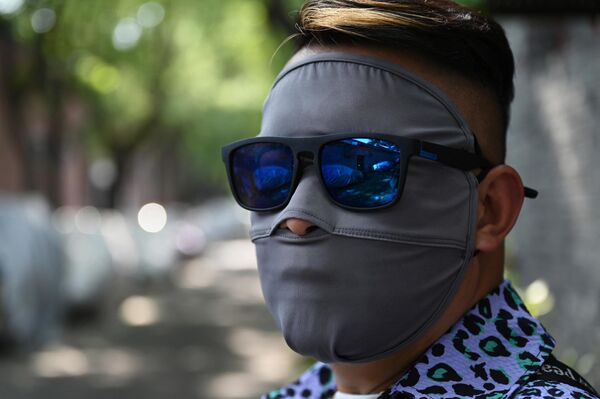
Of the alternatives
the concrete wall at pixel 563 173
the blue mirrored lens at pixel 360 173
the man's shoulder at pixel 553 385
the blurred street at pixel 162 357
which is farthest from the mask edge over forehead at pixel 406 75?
the blurred street at pixel 162 357

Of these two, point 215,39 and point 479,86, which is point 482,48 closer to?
point 479,86

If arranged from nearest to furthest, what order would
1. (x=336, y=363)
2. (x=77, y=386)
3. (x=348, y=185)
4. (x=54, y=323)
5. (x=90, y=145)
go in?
(x=348, y=185), (x=336, y=363), (x=77, y=386), (x=54, y=323), (x=90, y=145)

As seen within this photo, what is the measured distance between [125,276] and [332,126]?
47.6 ft

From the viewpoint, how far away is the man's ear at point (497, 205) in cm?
172

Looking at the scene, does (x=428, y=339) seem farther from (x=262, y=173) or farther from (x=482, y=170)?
(x=262, y=173)

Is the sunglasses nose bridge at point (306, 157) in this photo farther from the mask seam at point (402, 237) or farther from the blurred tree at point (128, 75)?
the blurred tree at point (128, 75)

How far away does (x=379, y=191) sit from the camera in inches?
64.2

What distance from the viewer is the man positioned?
1.62 m

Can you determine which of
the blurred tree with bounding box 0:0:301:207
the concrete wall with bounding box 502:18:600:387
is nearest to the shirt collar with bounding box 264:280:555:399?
the blurred tree with bounding box 0:0:301:207

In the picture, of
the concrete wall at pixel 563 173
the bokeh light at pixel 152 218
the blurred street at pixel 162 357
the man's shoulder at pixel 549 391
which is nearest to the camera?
the man's shoulder at pixel 549 391

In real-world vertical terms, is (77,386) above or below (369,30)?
below

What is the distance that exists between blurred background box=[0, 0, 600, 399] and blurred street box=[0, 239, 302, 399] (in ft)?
0.13

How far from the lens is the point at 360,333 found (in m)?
1.64

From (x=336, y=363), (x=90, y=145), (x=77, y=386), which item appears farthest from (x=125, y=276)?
(x=336, y=363)
